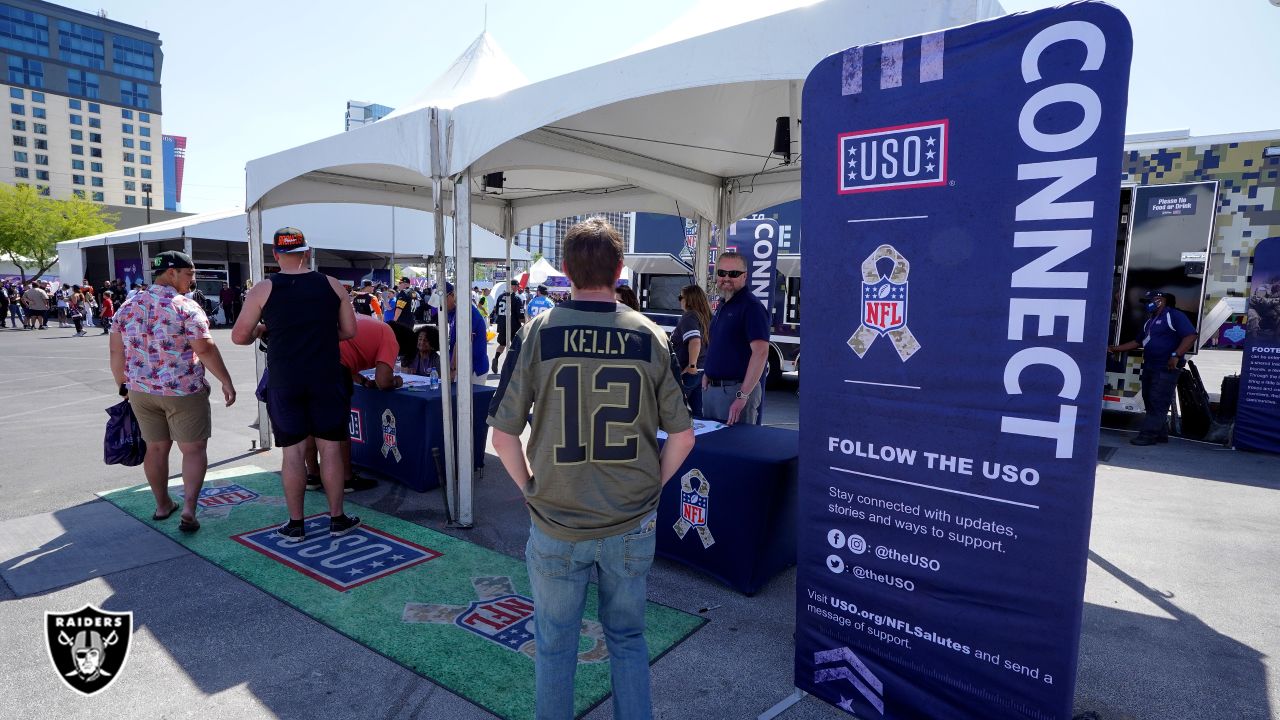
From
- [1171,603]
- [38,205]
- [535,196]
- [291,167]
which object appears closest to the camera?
[1171,603]

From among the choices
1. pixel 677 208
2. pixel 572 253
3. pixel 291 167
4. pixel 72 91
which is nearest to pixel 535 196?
pixel 677 208

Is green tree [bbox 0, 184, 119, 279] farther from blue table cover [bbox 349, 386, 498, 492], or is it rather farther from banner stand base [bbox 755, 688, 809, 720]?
banner stand base [bbox 755, 688, 809, 720]

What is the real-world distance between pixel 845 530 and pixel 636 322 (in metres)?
1.17

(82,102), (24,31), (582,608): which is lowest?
(582,608)

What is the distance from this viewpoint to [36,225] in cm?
3638

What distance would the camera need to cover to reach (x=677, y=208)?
7.53m

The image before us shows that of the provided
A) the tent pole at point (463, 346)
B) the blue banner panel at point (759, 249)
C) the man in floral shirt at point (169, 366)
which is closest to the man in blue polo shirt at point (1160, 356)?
the blue banner panel at point (759, 249)

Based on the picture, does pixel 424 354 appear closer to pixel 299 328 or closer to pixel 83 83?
pixel 299 328

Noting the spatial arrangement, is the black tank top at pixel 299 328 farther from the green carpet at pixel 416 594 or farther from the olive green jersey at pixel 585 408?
the olive green jersey at pixel 585 408

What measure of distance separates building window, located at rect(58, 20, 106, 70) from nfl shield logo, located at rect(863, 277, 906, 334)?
113 metres

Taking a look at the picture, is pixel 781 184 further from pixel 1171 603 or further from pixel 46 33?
pixel 46 33

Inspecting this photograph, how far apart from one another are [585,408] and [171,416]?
3.34 m

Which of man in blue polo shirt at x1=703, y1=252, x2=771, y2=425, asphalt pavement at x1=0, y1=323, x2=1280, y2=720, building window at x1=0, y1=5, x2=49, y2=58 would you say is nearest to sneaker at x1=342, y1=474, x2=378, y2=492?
asphalt pavement at x1=0, y1=323, x2=1280, y2=720

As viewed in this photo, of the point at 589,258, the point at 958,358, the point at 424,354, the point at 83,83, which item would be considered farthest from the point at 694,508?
the point at 83,83
